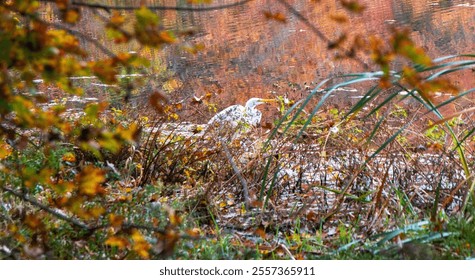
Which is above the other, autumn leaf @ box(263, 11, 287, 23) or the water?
autumn leaf @ box(263, 11, 287, 23)

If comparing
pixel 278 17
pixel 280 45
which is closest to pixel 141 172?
pixel 278 17

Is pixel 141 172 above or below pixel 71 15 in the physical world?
below

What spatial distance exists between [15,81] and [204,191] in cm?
196

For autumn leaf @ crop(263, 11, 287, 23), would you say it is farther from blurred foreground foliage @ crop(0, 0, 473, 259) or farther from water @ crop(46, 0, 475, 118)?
water @ crop(46, 0, 475, 118)

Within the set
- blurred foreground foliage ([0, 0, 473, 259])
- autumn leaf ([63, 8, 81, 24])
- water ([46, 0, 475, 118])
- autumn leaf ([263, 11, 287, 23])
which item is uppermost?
autumn leaf ([63, 8, 81, 24])

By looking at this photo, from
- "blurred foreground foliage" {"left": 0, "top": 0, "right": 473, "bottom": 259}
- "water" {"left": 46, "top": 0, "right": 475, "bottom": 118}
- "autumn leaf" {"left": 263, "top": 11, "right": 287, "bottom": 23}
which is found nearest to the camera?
"blurred foreground foliage" {"left": 0, "top": 0, "right": 473, "bottom": 259}

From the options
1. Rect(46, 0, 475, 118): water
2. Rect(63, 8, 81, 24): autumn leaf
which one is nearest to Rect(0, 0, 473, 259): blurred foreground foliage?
Rect(63, 8, 81, 24): autumn leaf

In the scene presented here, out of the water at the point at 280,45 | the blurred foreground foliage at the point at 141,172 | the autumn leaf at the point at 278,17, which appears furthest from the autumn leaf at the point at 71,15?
the water at the point at 280,45

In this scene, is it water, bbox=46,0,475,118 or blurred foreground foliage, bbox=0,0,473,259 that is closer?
blurred foreground foliage, bbox=0,0,473,259

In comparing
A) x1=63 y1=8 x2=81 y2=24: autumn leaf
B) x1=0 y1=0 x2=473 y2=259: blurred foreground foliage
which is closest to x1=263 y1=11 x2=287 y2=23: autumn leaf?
x1=0 y1=0 x2=473 y2=259: blurred foreground foliage

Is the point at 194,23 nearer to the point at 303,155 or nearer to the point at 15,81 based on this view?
the point at 303,155

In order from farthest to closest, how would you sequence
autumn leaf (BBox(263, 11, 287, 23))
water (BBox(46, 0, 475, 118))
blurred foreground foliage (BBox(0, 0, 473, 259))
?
water (BBox(46, 0, 475, 118))
autumn leaf (BBox(263, 11, 287, 23))
blurred foreground foliage (BBox(0, 0, 473, 259))

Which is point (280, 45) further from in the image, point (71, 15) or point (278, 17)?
point (71, 15)

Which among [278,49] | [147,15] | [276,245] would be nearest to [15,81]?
[147,15]
